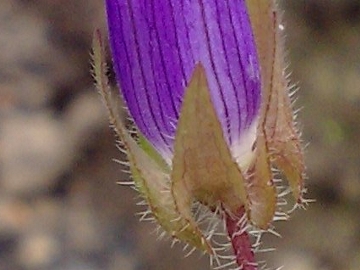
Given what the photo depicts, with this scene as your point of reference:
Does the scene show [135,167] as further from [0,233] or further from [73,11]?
[73,11]

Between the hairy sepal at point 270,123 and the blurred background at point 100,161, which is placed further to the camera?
the blurred background at point 100,161

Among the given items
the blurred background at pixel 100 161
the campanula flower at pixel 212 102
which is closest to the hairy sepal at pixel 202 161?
the campanula flower at pixel 212 102

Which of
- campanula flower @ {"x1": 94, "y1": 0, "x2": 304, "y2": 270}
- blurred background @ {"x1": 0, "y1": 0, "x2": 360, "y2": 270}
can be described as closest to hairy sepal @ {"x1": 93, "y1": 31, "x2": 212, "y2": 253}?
campanula flower @ {"x1": 94, "y1": 0, "x2": 304, "y2": 270}

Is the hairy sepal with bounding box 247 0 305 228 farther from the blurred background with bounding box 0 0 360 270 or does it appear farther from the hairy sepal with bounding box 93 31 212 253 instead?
the blurred background with bounding box 0 0 360 270

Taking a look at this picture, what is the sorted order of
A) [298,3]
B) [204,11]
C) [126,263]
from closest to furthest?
[204,11]
[126,263]
[298,3]

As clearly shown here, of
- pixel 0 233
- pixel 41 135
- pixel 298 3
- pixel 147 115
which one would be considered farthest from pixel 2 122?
pixel 147 115

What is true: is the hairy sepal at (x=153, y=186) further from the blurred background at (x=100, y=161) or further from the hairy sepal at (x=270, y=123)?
the blurred background at (x=100, y=161)
